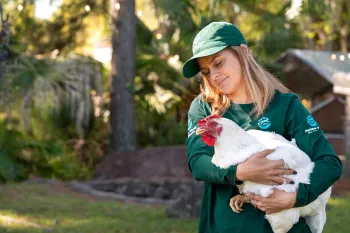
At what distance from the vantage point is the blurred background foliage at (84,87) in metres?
13.5

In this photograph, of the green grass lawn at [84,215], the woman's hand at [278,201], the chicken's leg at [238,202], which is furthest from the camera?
the green grass lawn at [84,215]

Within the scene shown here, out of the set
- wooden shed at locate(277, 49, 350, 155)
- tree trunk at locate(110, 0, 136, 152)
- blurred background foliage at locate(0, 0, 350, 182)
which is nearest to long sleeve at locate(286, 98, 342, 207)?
blurred background foliage at locate(0, 0, 350, 182)

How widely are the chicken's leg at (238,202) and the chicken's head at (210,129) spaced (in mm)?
242

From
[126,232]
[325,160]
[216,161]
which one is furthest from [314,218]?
[126,232]

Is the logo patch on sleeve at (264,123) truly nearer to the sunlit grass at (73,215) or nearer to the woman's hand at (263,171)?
the woman's hand at (263,171)

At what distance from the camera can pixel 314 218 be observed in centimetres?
288

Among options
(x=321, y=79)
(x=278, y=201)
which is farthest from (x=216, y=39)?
(x=321, y=79)

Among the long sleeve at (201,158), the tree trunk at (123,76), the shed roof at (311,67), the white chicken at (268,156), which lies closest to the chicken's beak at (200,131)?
the white chicken at (268,156)

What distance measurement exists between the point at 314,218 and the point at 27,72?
1134 cm

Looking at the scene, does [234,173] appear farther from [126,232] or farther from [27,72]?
[27,72]

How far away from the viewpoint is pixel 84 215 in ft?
29.3

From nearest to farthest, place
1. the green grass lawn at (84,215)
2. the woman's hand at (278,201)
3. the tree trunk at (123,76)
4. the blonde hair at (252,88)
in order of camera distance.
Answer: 1. the woman's hand at (278,201)
2. the blonde hair at (252,88)
3. the green grass lawn at (84,215)
4. the tree trunk at (123,76)

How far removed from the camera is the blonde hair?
116 inches

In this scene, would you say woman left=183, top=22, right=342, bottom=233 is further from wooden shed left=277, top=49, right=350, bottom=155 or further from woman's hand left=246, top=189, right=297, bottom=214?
wooden shed left=277, top=49, right=350, bottom=155
